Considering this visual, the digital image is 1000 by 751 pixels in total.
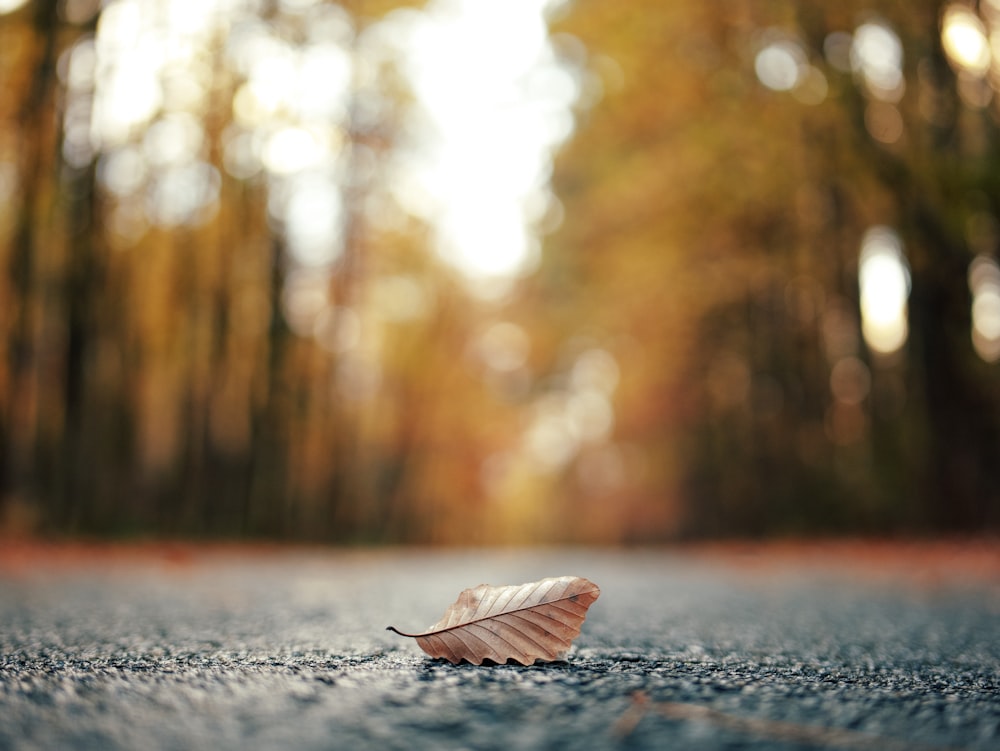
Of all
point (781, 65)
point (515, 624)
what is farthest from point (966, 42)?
point (515, 624)

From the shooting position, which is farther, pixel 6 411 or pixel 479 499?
pixel 479 499

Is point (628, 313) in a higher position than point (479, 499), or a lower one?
higher

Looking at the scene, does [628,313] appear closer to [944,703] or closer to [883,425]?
[883,425]

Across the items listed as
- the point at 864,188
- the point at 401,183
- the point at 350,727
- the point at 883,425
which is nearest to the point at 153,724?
the point at 350,727

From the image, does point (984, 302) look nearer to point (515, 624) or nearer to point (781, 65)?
point (781, 65)

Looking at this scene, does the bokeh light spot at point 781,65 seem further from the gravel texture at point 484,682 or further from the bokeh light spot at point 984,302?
the gravel texture at point 484,682

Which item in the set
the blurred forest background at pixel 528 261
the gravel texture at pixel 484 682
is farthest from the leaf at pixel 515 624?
the blurred forest background at pixel 528 261
